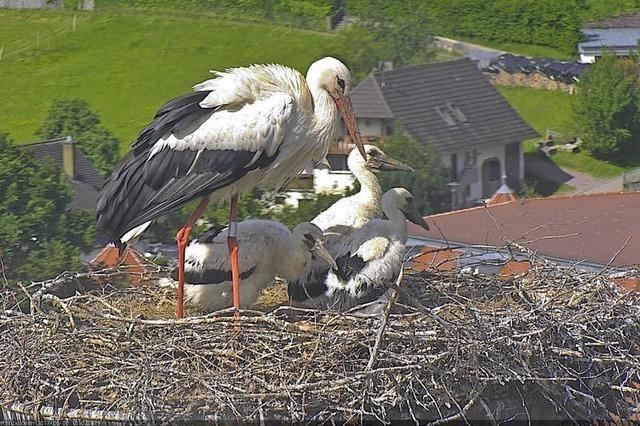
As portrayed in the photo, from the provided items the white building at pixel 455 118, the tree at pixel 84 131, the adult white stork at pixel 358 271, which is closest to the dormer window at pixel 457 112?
the white building at pixel 455 118

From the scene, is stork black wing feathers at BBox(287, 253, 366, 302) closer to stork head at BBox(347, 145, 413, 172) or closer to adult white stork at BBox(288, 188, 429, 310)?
adult white stork at BBox(288, 188, 429, 310)

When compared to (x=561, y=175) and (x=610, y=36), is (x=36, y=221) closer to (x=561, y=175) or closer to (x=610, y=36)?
(x=561, y=175)

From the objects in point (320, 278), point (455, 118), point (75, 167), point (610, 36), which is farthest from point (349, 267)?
point (610, 36)

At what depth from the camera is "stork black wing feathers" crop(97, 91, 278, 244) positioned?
7.18m

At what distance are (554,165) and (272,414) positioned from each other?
3124 cm

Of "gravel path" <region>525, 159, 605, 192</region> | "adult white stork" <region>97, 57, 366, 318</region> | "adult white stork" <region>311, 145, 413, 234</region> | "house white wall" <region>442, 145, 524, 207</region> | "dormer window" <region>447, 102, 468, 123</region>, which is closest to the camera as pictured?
"adult white stork" <region>97, 57, 366, 318</region>

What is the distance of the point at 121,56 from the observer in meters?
36.3

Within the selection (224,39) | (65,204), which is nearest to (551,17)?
(224,39)

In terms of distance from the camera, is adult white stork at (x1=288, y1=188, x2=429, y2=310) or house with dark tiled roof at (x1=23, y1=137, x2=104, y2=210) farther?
house with dark tiled roof at (x1=23, y1=137, x2=104, y2=210)

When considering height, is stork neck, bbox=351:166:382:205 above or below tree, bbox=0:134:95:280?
above

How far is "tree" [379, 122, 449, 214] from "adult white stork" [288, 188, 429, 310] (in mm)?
16530

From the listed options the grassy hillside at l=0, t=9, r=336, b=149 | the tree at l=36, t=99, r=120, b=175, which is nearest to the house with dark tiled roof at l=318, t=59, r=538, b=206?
the grassy hillside at l=0, t=9, r=336, b=149

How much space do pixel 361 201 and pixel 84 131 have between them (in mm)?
21785

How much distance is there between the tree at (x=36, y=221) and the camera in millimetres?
16609
